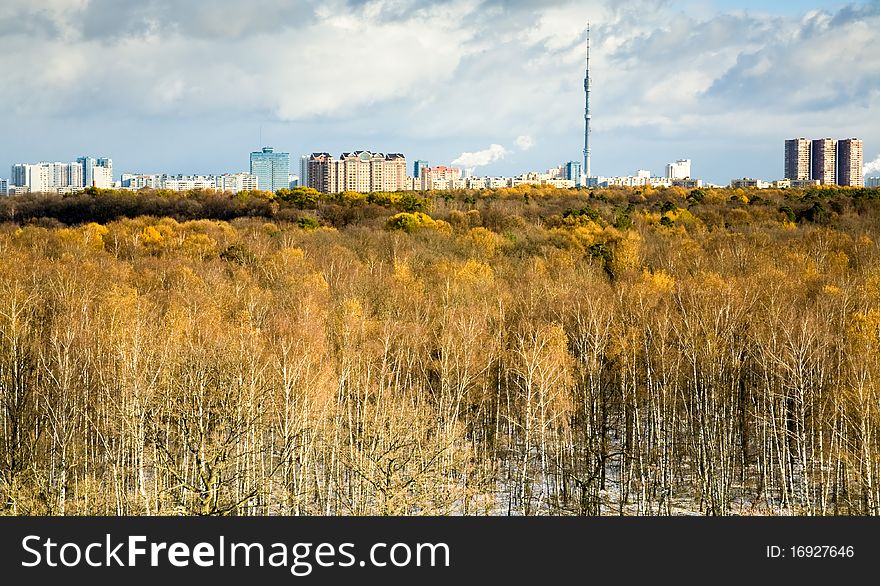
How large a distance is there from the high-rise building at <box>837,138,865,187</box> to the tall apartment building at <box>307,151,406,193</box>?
8309cm

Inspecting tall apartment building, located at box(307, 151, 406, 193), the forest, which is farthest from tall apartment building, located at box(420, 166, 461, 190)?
the forest

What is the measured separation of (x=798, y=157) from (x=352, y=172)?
8959cm

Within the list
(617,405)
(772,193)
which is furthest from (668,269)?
(772,193)

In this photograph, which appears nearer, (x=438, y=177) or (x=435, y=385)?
(x=435, y=385)

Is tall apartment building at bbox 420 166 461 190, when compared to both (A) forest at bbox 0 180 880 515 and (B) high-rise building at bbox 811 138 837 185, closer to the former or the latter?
(B) high-rise building at bbox 811 138 837 185

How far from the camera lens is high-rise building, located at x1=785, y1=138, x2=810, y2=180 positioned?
183250 mm

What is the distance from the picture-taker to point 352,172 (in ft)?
504

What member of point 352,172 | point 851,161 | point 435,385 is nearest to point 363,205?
point 435,385

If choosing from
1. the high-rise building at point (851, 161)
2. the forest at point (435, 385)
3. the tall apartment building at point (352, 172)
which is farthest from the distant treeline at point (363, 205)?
the high-rise building at point (851, 161)

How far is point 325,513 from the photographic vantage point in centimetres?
2797

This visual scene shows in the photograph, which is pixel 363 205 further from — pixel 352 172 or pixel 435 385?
pixel 352 172

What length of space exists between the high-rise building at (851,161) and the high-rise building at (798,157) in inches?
284

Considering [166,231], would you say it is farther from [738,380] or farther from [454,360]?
[738,380]

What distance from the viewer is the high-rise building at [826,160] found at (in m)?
177
